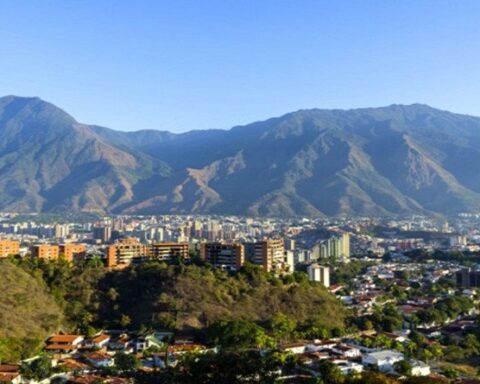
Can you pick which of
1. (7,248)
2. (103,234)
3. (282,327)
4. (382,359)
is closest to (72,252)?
(7,248)

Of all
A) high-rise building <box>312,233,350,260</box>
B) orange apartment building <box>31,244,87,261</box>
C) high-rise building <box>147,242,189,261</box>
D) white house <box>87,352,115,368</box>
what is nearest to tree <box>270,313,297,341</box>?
white house <box>87,352,115,368</box>

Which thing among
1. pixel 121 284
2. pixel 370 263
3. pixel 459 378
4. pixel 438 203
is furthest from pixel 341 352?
pixel 438 203

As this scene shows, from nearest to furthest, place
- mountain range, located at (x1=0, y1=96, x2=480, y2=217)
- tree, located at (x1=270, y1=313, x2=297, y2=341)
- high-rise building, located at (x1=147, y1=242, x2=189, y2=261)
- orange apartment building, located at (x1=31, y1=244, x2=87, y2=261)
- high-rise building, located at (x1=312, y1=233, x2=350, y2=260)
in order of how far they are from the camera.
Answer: tree, located at (x1=270, y1=313, x2=297, y2=341) → high-rise building, located at (x1=147, y1=242, x2=189, y2=261) → orange apartment building, located at (x1=31, y1=244, x2=87, y2=261) → high-rise building, located at (x1=312, y1=233, x2=350, y2=260) → mountain range, located at (x1=0, y1=96, x2=480, y2=217)

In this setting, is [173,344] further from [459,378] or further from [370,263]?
[370,263]

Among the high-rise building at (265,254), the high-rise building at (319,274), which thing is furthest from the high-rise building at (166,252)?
the high-rise building at (319,274)

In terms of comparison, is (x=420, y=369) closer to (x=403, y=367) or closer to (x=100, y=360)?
(x=403, y=367)

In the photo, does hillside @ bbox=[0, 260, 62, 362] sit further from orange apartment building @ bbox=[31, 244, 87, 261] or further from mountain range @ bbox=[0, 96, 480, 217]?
mountain range @ bbox=[0, 96, 480, 217]
